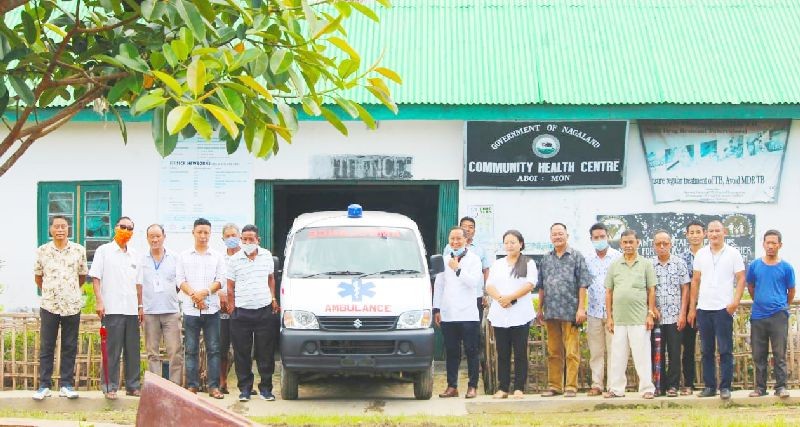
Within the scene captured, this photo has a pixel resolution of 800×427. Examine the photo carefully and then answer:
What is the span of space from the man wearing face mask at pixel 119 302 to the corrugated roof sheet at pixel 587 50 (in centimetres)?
372

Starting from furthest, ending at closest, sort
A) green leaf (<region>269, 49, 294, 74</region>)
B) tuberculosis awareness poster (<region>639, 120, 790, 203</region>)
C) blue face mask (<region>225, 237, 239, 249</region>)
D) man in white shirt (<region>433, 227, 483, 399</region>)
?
tuberculosis awareness poster (<region>639, 120, 790, 203</region>)
blue face mask (<region>225, 237, 239, 249</region>)
man in white shirt (<region>433, 227, 483, 399</region>)
green leaf (<region>269, 49, 294, 74</region>)

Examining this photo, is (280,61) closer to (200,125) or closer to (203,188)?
(200,125)

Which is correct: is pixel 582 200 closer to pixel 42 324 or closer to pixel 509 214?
pixel 509 214

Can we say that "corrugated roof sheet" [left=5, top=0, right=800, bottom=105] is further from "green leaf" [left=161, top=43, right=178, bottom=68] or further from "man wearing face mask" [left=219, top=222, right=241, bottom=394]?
"green leaf" [left=161, top=43, right=178, bottom=68]

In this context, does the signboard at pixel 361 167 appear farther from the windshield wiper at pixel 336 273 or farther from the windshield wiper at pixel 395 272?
the windshield wiper at pixel 336 273

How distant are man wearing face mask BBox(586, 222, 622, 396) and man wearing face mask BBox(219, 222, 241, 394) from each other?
3701 millimetres

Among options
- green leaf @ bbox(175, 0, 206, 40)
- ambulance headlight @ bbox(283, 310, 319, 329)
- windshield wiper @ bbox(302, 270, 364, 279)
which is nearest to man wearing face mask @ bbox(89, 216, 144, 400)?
ambulance headlight @ bbox(283, 310, 319, 329)

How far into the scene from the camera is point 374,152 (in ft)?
48.2

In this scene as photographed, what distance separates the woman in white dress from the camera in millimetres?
11977

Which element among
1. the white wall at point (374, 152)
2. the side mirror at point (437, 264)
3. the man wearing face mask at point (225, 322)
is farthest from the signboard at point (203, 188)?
the side mirror at point (437, 264)

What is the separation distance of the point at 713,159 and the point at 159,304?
7.09 meters

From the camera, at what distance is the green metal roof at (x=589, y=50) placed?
14.4 meters

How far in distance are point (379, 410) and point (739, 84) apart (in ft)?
21.1

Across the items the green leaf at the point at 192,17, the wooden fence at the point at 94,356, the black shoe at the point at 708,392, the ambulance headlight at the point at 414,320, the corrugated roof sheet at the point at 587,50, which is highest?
the corrugated roof sheet at the point at 587,50
